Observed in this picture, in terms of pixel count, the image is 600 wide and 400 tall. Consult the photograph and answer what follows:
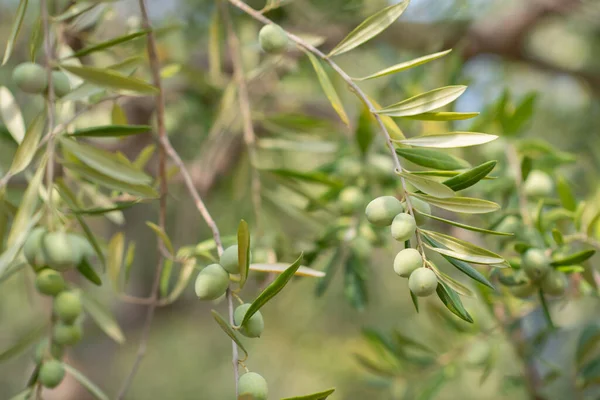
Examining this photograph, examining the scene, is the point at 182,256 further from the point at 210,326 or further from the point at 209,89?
the point at 210,326

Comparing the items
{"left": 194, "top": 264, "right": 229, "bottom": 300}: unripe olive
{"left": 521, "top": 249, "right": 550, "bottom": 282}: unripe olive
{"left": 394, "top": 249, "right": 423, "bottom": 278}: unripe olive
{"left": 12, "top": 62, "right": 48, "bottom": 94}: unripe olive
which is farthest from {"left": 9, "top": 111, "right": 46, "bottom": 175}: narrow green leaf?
{"left": 521, "top": 249, "right": 550, "bottom": 282}: unripe olive

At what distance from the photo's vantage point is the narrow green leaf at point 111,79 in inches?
15.0

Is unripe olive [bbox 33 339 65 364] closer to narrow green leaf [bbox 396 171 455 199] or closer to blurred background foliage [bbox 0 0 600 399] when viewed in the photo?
blurred background foliage [bbox 0 0 600 399]

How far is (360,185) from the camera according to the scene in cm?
68

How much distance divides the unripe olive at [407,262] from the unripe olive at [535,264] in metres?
0.17

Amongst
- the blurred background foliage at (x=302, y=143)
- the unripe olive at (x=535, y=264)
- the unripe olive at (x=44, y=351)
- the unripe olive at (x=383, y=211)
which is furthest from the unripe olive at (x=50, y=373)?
the unripe olive at (x=535, y=264)

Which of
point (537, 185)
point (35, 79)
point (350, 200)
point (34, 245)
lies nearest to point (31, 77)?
point (35, 79)

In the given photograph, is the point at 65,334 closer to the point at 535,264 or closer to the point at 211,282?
the point at 211,282

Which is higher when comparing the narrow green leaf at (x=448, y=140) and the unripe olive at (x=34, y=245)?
the narrow green leaf at (x=448, y=140)

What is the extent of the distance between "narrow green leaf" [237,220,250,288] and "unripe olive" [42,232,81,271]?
0.10m

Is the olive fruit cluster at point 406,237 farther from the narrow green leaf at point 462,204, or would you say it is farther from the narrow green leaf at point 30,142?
the narrow green leaf at point 30,142

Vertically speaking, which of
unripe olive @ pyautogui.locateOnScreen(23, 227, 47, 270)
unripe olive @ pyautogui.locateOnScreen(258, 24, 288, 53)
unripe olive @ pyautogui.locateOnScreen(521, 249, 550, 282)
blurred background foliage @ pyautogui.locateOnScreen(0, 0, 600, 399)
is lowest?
blurred background foliage @ pyautogui.locateOnScreen(0, 0, 600, 399)

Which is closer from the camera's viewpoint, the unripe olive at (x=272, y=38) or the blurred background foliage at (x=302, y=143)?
the unripe olive at (x=272, y=38)

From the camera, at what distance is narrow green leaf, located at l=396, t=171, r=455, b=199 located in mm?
369
